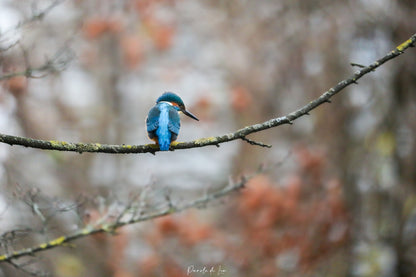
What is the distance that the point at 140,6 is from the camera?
9602 millimetres

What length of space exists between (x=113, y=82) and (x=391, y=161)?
5642mm

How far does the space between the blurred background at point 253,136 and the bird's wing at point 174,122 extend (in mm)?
4120

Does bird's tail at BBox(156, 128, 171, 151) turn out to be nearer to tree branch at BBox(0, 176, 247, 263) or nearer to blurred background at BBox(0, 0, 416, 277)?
tree branch at BBox(0, 176, 247, 263)

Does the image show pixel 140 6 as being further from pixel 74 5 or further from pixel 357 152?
pixel 357 152

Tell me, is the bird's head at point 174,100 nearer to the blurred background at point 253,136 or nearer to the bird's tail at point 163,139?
the bird's tail at point 163,139

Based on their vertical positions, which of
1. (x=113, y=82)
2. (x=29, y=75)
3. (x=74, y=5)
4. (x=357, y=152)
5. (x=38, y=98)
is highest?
(x=74, y=5)

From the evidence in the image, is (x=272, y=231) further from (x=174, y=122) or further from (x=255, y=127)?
(x=255, y=127)

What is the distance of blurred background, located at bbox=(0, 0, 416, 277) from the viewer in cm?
802

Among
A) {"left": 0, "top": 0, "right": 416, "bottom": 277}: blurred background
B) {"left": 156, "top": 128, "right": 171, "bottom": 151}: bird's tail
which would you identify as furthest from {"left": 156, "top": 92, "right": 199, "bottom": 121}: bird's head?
{"left": 0, "top": 0, "right": 416, "bottom": 277}: blurred background

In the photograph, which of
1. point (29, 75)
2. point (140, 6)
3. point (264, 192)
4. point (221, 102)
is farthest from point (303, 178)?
point (29, 75)

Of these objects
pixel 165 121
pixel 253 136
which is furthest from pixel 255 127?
pixel 253 136

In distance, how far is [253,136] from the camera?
988cm

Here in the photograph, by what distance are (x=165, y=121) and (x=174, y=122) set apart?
0.25ft

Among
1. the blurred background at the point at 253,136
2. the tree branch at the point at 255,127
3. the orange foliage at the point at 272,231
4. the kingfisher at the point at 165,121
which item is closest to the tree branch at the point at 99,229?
the kingfisher at the point at 165,121
